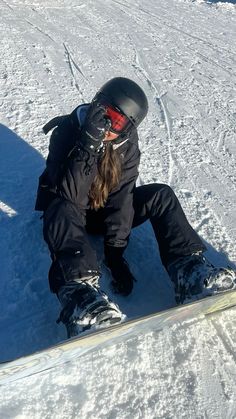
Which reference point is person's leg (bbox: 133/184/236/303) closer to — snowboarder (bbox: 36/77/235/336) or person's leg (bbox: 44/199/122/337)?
snowboarder (bbox: 36/77/235/336)

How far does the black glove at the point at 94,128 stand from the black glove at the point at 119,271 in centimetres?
63

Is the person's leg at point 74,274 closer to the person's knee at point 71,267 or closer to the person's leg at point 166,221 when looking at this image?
the person's knee at point 71,267

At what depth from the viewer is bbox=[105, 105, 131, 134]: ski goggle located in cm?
317

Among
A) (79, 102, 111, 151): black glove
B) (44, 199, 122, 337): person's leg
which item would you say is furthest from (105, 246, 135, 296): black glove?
(79, 102, 111, 151): black glove

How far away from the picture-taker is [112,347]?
113 inches

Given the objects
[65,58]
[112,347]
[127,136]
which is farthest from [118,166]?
[65,58]

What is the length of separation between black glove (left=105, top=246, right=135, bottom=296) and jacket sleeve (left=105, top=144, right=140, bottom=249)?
0.05 metres

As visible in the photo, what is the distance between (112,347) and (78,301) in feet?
1.00

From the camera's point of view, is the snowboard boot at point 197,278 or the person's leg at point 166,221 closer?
the snowboard boot at point 197,278

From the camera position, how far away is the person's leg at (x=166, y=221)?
3.19 m

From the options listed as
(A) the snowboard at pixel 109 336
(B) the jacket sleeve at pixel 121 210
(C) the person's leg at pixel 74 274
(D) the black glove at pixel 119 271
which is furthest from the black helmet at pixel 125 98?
(A) the snowboard at pixel 109 336

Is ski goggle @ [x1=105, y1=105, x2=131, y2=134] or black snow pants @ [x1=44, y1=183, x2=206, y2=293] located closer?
black snow pants @ [x1=44, y1=183, x2=206, y2=293]

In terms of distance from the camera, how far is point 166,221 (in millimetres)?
3252

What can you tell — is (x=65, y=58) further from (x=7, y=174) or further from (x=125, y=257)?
(x=125, y=257)
